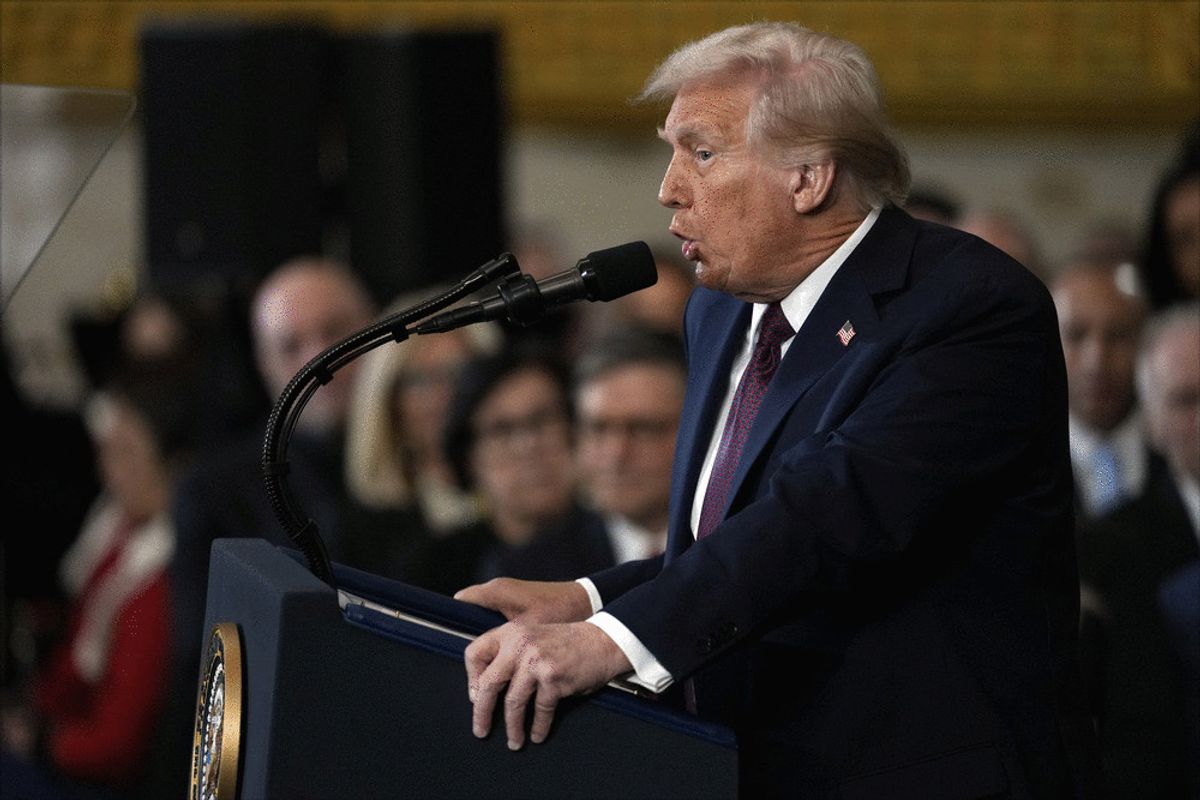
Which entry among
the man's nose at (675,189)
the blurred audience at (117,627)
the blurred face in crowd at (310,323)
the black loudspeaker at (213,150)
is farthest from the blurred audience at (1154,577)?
the black loudspeaker at (213,150)

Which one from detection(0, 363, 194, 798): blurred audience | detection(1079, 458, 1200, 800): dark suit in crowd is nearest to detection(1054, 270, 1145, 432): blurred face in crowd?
detection(1079, 458, 1200, 800): dark suit in crowd

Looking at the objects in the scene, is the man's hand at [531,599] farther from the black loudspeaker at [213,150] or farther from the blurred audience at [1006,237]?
the black loudspeaker at [213,150]

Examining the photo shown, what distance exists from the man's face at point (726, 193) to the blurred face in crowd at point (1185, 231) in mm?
3105

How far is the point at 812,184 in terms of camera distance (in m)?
2.34

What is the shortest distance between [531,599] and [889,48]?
759 cm

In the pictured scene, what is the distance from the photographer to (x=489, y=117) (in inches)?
226

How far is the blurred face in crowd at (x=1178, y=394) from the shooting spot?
13.8 feet

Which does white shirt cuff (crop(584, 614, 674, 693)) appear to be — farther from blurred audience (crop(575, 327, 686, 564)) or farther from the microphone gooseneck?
blurred audience (crop(575, 327, 686, 564))

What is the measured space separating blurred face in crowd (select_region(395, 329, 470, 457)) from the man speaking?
8.17 ft

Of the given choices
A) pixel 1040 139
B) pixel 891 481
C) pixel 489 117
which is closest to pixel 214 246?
pixel 489 117

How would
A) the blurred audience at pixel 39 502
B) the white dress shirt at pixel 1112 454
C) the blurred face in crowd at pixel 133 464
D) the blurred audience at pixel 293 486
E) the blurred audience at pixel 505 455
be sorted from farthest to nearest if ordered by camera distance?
1. the blurred audience at pixel 39 502
2. the blurred face in crowd at pixel 133 464
3. the white dress shirt at pixel 1112 454
4. the blurred audience at pixel 293 486
5. the blurred audience at pixel 505 455

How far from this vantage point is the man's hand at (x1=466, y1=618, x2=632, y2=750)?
1.94 m

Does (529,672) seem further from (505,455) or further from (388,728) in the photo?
(505,455)

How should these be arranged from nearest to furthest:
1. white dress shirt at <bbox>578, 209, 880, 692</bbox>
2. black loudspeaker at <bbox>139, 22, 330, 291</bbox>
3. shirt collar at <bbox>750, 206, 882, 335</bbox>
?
1. white dress shirt at <bbox>578, 209, 880, 692</bbox>
2. shirt collar at <bbox>750, 206, 882, 335</bbox>
3. black loudspeaker at <bbox>139, 22, 330, 291</bbox>
